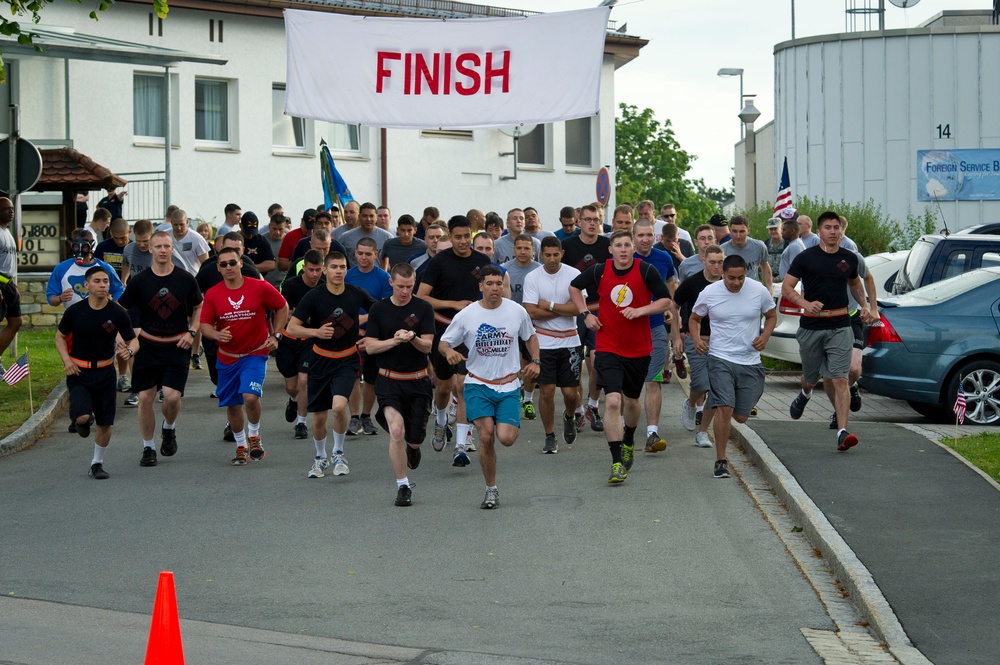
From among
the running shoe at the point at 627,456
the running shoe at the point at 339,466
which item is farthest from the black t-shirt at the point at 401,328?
the running shoe at the point at 627,456

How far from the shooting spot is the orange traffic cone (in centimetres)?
563

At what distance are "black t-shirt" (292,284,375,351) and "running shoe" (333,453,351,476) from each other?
2.91 feet

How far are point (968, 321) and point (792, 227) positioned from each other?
11.0 ft

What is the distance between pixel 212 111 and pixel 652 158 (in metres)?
55.6

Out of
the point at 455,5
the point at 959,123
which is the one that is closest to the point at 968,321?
the point at 455,5

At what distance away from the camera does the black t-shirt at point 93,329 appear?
1201 cm

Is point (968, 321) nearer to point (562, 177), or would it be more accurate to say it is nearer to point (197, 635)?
point (197, 635)

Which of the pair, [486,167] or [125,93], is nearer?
[125,93]

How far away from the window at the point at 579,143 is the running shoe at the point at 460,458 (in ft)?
89.4

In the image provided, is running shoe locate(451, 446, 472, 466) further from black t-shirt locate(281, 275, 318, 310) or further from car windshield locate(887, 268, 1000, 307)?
car windshield locate(887, 268, 1000, 307)

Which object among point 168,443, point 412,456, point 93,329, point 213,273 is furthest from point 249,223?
point 412,456

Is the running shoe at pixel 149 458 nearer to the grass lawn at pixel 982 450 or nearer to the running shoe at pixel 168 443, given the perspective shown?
the running shoe at pixel 168 443

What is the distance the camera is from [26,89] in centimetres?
2839

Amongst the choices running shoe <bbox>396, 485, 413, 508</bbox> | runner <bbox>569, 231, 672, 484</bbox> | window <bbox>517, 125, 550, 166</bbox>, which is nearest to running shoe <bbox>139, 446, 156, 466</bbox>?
running shoe <bbox>396, 485, 413, 508</bbox>
